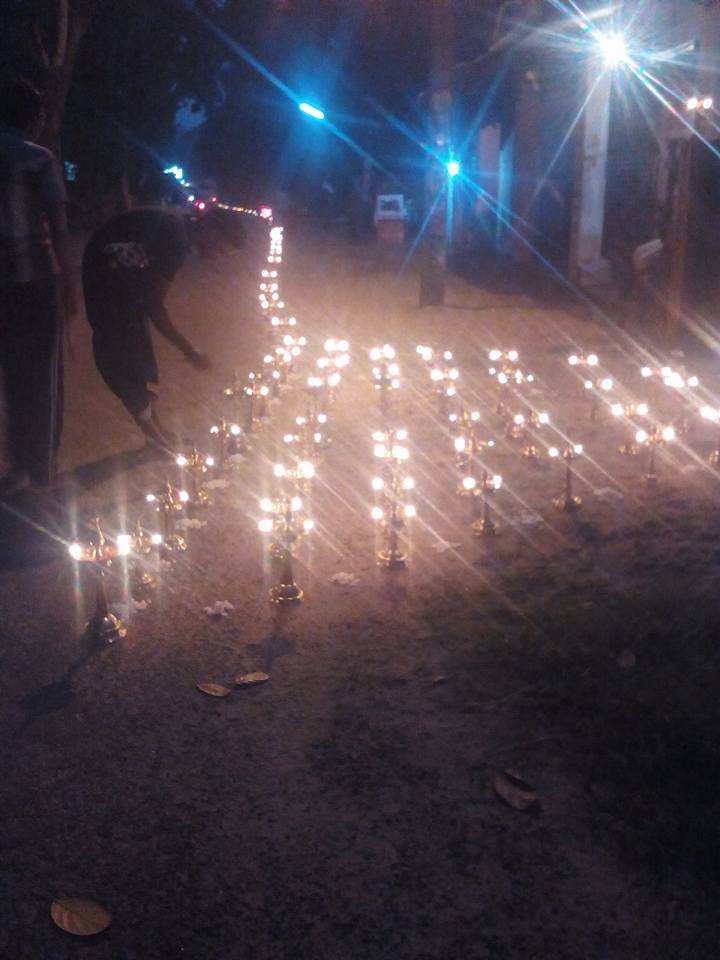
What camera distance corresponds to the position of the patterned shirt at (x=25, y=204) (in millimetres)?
5941

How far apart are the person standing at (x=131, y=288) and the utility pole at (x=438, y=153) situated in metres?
8.10

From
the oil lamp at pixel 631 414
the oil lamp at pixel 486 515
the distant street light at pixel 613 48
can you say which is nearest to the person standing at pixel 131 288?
the oil lamp at pixel 486 515

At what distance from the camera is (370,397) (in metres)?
10.1

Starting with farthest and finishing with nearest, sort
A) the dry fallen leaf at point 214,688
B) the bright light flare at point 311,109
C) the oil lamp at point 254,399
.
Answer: the bright light flare at point 311,109 < the oil lamp at point 254,399 < the dry fallen leaf at point 214,688

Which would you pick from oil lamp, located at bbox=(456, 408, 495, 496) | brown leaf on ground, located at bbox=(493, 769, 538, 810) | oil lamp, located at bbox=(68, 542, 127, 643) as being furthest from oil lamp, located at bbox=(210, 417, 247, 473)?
brown leaf on ground, located at bbox=(493, 769, 538, 810)

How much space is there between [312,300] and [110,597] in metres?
12.9

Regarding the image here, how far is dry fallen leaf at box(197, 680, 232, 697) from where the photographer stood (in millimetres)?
4406

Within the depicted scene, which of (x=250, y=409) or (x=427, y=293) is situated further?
(x=427, y=293)

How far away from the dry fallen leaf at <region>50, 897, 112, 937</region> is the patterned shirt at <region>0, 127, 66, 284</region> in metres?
3.92

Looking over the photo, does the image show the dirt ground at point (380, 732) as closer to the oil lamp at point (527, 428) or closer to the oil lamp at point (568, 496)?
the oil lamp at point (568, 496)

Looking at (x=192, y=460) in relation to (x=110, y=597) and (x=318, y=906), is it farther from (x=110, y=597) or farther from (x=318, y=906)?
(x=318, y=906)

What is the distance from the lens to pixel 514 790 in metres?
3.68

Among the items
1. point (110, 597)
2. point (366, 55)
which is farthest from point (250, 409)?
point (366, 55)

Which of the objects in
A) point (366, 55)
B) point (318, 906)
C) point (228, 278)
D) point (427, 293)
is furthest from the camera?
point (366, 55)
